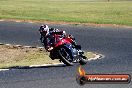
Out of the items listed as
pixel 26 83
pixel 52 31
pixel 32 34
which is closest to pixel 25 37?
pixel 32 34

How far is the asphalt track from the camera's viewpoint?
12.9 m

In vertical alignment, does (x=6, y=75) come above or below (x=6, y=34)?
above

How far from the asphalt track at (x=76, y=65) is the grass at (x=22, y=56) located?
1.67 meters

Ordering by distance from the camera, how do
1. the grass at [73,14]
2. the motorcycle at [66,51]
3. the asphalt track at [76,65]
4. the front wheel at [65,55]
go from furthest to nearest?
the grass at [73,14] < the motorcycle at [66,51] < the front wheel at [65,55] < the asphalt track at [76,65]

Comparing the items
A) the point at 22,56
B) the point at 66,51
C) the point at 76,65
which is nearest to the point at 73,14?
the point at 22,56

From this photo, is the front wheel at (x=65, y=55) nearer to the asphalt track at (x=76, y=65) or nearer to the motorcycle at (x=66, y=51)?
the motorcycle at (x=66, y=51)

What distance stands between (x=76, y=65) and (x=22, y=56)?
417 cm

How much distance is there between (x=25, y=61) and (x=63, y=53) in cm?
253

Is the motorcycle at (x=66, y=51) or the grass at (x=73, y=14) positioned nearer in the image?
the motorcycle at (x=66, y=51)

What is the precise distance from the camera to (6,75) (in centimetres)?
1416

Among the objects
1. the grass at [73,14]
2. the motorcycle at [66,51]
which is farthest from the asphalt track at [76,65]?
the grass at [73,14]

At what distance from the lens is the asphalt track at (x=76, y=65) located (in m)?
12.9

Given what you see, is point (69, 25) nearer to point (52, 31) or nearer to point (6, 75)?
point (52, 31)

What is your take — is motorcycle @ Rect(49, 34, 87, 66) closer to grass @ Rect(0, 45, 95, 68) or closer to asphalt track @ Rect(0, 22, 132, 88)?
asphalt track @ Rect(0, 22, 132, 88)
